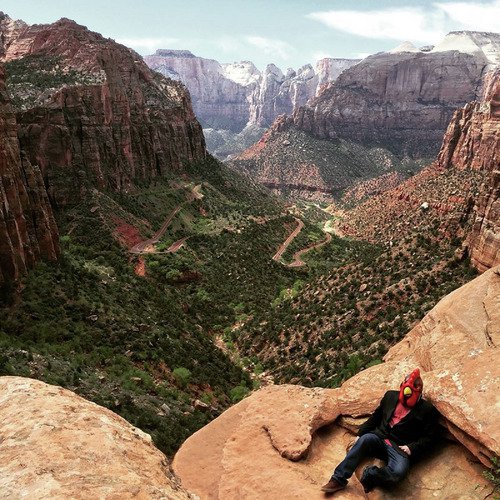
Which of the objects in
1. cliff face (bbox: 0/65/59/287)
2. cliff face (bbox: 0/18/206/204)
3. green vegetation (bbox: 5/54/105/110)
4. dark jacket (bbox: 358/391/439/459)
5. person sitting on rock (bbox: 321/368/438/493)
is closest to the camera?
person sitting on rock (bbox: 321/368/438/493)

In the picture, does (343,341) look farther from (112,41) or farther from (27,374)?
(112,41)

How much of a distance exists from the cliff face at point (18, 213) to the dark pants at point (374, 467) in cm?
3353

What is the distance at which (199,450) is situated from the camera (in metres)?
14.6

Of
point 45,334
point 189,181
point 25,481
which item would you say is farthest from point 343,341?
point 189,181

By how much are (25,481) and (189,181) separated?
100 meters

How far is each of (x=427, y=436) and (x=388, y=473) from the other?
1.40 metres

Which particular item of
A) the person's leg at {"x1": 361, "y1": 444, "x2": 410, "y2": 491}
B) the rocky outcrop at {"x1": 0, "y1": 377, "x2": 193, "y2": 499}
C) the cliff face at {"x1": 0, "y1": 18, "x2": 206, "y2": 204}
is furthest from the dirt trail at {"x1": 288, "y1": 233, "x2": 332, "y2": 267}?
the rocky outcrop at {"x1": 0, "y1": 377, "x2": 193, "y2": 499}

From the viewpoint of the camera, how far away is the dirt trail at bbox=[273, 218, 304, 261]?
82.6 metres

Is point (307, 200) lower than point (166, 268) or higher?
lower

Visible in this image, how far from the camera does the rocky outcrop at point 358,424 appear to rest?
10.6 m

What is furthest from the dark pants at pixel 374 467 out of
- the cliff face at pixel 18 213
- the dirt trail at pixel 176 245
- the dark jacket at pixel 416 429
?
the dirt trail at pixel 176 245

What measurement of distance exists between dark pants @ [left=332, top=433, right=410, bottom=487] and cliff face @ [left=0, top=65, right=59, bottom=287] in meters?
33.5

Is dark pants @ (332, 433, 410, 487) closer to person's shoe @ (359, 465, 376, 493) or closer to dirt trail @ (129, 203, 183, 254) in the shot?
person's shoe @ (359, 465, 376, 493)

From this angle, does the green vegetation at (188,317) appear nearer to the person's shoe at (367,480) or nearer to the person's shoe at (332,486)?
the person's shoe at (332,486)
